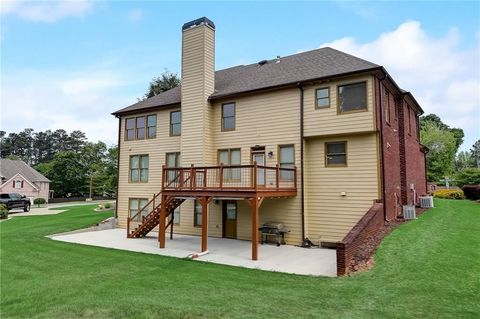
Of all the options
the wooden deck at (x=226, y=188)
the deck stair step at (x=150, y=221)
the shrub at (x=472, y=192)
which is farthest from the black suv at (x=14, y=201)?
the shrub at (x=472, y=192)

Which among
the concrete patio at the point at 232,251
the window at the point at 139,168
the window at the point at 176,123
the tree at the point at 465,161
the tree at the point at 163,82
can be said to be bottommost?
the concrete patio at the point at 232,251

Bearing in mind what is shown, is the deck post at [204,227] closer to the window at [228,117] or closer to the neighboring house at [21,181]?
the window at [228,117]

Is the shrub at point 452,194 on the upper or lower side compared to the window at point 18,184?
lower

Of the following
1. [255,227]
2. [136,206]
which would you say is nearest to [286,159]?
[255,227]

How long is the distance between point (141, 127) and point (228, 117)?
6.18 m

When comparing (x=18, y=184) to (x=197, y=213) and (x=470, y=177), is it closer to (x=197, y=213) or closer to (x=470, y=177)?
(x=197, y=213)

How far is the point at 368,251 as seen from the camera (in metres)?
9.34

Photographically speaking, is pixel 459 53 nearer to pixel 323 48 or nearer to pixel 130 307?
pixel 323 48

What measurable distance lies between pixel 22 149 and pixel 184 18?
9661 cm

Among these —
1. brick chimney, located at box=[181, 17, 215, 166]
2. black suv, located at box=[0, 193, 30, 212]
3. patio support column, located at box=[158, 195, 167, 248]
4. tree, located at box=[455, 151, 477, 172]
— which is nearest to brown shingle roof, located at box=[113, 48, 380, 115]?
brick chimney, located at box=[181, 17, 215, 166]

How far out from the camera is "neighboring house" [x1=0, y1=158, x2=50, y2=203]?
44.8 meters

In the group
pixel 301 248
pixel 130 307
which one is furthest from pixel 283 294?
pixel 301 248

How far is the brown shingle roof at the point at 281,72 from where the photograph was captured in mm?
13055

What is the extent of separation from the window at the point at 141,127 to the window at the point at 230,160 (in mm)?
4844
